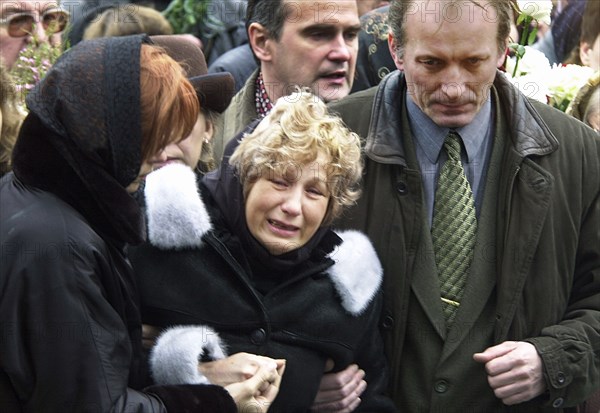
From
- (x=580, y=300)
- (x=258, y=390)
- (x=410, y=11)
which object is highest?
(x=410, y=11)

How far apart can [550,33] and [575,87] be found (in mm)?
2292

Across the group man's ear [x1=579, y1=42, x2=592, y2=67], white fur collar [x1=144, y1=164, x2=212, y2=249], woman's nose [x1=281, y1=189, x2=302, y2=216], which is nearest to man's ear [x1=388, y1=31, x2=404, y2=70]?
woman's nose [x1=281, y1=189, x2=302, y2=216]

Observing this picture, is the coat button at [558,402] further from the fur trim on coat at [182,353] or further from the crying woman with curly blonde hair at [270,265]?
the fur trim on coat at [182,353]

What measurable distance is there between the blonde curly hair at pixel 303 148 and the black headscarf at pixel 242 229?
0.12ft

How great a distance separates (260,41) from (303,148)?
1.42 meters

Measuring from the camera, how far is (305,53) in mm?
4426

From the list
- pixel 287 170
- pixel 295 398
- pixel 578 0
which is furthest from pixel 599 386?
pixel 578 0

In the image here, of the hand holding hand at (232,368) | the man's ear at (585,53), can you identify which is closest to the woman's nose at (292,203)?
the hand holding hand at (232,368)

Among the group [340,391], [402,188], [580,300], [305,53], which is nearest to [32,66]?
[305,53]

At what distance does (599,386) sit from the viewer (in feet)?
11.6

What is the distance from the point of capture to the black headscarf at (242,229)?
10.4ft

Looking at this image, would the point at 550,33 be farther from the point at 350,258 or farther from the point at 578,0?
the point at 350,258

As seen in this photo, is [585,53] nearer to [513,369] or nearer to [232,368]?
[513,369]

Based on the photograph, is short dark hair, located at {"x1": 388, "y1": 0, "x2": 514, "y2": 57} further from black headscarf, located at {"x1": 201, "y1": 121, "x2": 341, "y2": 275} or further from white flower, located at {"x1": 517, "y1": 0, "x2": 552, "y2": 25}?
black headscarf, located at {"x1": 201, "y1": 121, "x2": 341, "y2": 275}
